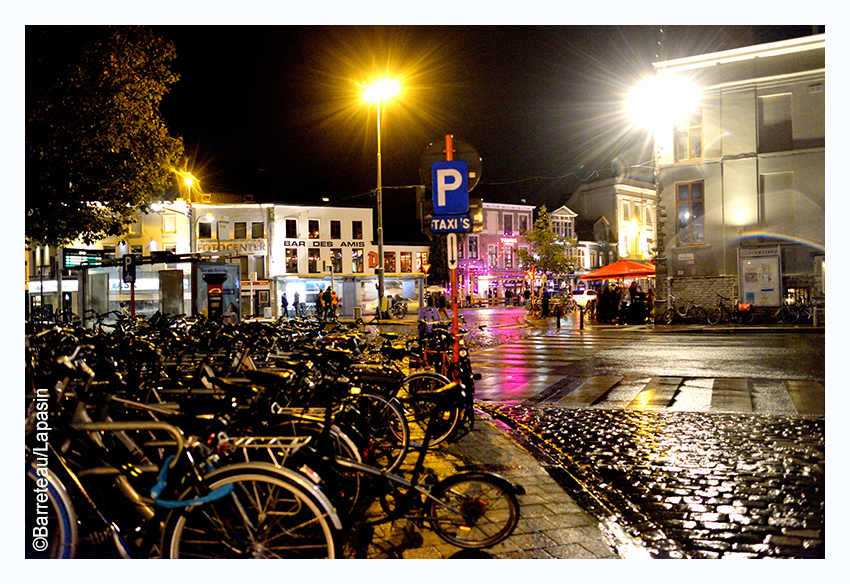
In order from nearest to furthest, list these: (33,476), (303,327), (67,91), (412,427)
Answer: (33,476), (412,427), (67,91), (303,327)

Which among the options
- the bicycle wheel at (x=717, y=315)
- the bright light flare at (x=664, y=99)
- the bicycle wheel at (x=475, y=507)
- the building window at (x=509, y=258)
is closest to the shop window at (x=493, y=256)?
the building window at (x=509, y=258)

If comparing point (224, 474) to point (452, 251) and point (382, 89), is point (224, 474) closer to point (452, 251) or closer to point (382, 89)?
point (452, 251)

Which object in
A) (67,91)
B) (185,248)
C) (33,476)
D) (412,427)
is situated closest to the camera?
(33,476)

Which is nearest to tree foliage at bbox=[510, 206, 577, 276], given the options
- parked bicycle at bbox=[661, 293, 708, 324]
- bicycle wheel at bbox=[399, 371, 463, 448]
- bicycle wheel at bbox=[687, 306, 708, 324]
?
parked bicycle at bbox=[661, 293, 708, 324]

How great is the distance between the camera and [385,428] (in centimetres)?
500

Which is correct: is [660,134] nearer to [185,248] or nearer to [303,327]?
[303,327]

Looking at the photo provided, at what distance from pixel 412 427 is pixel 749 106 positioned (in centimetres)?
2349

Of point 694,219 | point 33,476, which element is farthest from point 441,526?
point 694,219

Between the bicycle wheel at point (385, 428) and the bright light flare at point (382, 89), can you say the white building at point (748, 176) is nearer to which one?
the bright light flare at point (382, 89)

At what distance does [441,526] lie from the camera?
3.66 meters

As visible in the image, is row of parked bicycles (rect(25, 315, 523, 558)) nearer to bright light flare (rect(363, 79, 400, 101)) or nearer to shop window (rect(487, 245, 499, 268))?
bright light flare (rect(363, 79, 400, 101))

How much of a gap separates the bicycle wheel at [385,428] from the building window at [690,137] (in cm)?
2492

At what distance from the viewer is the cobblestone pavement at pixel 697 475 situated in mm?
3871

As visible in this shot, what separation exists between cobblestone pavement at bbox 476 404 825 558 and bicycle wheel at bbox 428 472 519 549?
0.95 meters
